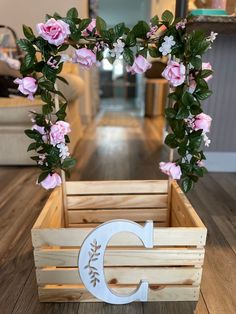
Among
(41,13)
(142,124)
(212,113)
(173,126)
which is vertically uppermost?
(41,13)

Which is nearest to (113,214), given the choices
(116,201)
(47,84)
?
(116,201)

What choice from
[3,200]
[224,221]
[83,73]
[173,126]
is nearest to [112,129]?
[83,73]

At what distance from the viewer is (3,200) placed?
1.58 metres

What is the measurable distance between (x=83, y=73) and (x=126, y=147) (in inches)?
56.4

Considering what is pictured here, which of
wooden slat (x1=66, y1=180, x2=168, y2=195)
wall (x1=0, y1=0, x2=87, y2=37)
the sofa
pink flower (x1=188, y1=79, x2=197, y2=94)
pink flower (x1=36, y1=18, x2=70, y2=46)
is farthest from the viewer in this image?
wall (x1=0, y1=0, x2=87, y2=37)

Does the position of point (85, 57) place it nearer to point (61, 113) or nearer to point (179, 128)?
point (61, 113)

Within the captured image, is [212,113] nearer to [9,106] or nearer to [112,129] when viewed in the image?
[9,106]

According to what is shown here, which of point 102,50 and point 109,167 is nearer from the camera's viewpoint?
point 102,50

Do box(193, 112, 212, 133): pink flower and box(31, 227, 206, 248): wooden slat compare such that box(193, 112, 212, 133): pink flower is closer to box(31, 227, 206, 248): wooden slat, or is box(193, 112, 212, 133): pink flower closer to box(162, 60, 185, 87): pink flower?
box(162, 60, 185, 87): pink flower

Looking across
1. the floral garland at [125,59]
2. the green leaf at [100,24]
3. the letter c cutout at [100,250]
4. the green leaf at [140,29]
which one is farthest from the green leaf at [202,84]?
the letter c cutout at [100,250]

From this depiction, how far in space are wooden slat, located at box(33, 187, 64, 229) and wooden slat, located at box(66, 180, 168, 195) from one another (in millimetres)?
91

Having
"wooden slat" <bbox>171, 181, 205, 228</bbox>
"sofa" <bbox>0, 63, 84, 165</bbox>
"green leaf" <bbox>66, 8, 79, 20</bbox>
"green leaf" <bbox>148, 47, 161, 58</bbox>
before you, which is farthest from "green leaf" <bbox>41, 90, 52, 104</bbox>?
"sofa" <bbox>0, 63, 84, 165</bbox>

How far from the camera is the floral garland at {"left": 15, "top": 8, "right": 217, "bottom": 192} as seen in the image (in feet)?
2.62

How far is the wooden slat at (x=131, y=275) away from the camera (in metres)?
0.83
